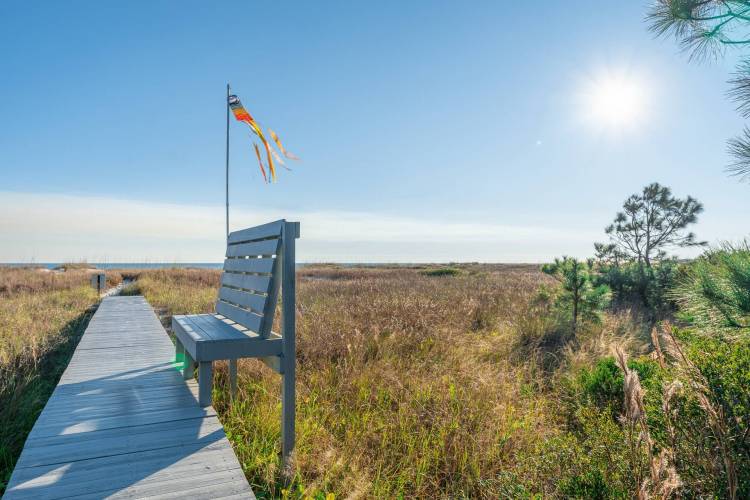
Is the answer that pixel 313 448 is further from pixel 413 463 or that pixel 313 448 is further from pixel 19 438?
pixel 19 438

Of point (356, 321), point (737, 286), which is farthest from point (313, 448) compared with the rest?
point (356, 321)

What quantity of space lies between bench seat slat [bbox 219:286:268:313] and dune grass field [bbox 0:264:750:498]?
0.75 metres

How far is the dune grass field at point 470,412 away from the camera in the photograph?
236 centimetres

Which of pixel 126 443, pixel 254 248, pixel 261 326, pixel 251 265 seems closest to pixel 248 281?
pixel 251 265

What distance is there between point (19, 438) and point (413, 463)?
2.97m

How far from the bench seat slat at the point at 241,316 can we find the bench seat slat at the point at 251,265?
33cm

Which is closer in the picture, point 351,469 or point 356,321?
point 351,469

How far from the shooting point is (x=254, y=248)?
3.61m

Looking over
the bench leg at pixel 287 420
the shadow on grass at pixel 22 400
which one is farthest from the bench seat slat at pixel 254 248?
the shadow on grass at pixel 22 400

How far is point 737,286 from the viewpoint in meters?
2.83

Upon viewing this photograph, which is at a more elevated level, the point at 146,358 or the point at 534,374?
the point at 146,358

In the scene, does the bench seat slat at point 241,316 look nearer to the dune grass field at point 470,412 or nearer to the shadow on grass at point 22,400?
the dune grass field at point 470,412

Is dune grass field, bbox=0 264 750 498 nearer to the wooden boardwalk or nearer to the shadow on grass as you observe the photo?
the shadow on grass

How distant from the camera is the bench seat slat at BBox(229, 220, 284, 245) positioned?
3.06 metres
